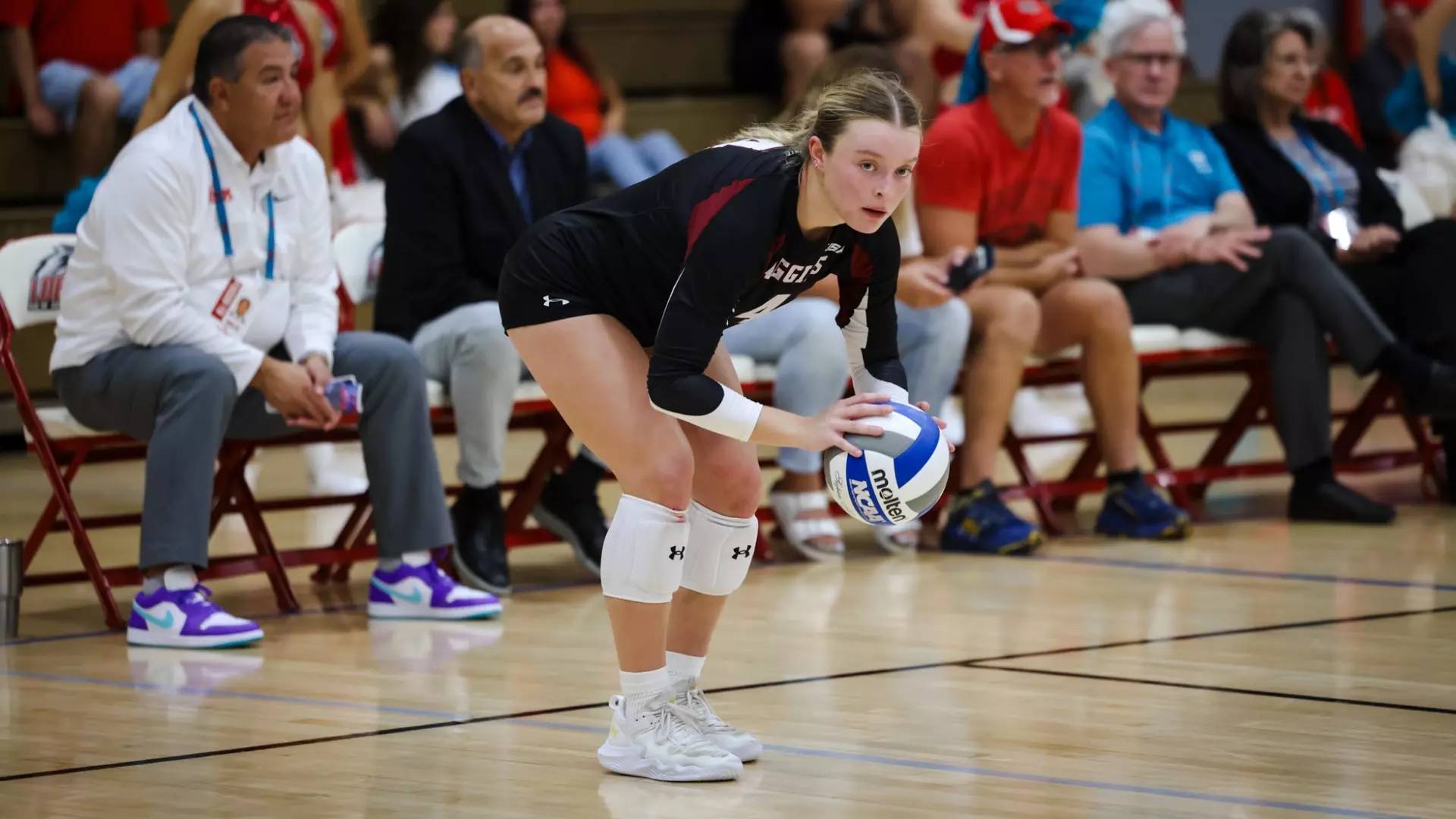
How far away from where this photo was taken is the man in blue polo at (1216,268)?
6480mm

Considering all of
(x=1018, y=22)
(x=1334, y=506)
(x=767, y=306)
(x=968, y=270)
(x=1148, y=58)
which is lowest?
(x=1334, y=506)

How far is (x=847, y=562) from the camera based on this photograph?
19.6ft

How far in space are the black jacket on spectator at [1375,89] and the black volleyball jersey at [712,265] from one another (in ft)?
21.3

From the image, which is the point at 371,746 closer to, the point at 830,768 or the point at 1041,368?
the point at 830,768

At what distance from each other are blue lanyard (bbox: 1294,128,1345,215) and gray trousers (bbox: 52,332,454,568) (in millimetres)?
3493

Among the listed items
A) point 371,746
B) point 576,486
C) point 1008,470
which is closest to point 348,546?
point 576,486

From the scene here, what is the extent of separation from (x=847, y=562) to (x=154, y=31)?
164 inches

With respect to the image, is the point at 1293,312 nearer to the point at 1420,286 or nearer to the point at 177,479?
the point at 1420,286

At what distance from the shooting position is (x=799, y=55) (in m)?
9.34

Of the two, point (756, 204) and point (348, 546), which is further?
point (348, 546)

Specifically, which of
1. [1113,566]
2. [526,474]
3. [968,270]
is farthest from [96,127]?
[1113,566]

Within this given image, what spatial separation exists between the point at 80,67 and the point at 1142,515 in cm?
469

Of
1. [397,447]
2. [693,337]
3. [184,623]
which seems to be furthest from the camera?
[397,447]

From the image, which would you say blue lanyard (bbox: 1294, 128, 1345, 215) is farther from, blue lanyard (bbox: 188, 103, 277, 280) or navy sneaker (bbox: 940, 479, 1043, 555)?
blue lanyard (bbox: 188, 103, 277, 280)
